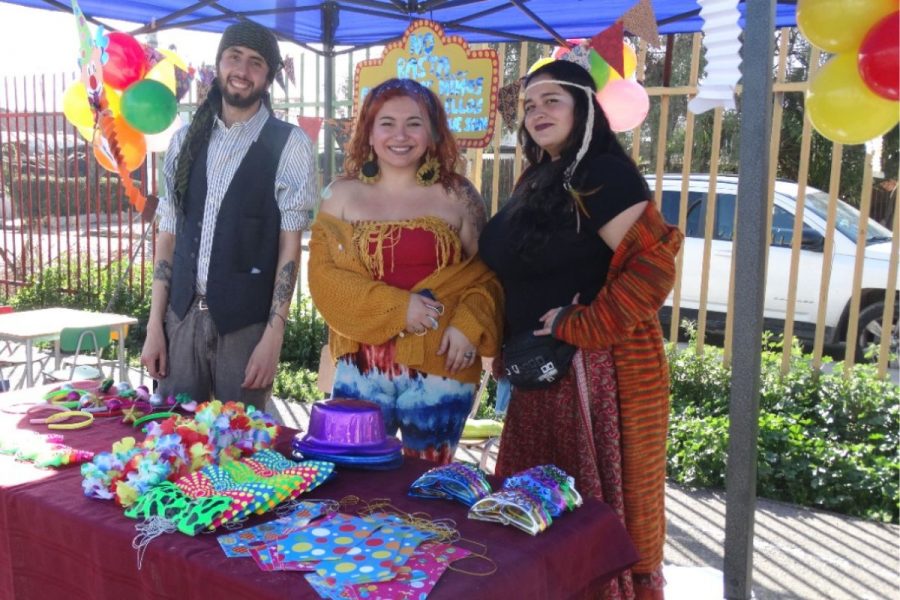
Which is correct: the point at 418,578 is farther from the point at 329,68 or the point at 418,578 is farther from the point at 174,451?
the point at 329,68

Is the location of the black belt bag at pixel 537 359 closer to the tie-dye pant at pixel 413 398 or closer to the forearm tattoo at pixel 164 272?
the tie-dye pant at pixel 413 398

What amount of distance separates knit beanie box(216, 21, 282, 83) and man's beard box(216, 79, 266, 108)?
0.30 feet

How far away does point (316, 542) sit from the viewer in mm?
1466

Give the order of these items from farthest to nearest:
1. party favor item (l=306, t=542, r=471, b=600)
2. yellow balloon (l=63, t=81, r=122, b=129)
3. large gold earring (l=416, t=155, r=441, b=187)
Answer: yellow balloon (l=63, t=81, r=122, b=129) < large gold earring (l=416, t=155, r=441, b=187) < party favor item (l=306, t=542, r=471, b=600)

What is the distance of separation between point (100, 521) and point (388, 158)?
1.26 m

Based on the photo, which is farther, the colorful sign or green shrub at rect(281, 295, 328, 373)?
green shrub at rect(281, 295, 328, 373)

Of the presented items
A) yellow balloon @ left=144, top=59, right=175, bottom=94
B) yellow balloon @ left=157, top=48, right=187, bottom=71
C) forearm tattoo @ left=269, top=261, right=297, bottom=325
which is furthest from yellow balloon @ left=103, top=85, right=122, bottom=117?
forearm tattoo @ left=269, top=261, right=297, bottom=325

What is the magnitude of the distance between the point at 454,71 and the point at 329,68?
65.6 inches

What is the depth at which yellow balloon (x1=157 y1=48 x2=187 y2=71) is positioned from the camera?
4.43m

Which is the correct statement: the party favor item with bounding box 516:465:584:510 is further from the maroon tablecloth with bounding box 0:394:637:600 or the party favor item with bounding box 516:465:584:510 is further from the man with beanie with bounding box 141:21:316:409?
the man with beanie with bounding box 141:21:316:409

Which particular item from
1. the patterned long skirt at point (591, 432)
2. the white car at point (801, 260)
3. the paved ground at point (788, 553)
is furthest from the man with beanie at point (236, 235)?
the white car at point (801, 260)

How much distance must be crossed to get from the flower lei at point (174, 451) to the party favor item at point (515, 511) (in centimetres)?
62

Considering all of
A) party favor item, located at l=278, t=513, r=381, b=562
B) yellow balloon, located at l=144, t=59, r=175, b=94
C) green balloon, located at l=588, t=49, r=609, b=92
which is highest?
yellow balloon, located at l=144, t=59, r=175, b=94

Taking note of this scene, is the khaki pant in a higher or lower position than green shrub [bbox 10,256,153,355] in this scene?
higher
